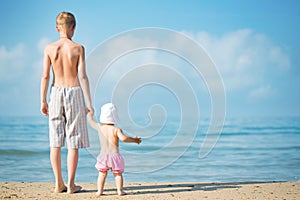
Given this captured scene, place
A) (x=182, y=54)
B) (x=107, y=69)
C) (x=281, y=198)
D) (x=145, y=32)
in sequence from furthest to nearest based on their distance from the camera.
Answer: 1. (x=182, y=54)
2. (x=145, y=32)
3. (x=107, y=69)
4. (x=281, y=198)

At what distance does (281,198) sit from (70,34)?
2.73 metres

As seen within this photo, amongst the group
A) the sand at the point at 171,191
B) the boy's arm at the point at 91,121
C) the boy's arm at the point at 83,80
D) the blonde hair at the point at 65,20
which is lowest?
the sand at the point at 171,191

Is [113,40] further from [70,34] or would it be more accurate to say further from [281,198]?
[281,198]

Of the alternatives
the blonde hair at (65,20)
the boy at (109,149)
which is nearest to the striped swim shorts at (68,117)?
the boy at (109,149)

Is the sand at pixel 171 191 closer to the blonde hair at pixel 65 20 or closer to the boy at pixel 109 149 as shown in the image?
the boy at pixel 109 149

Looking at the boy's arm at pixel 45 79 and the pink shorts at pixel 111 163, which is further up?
the boy's arm at pixel 45 79

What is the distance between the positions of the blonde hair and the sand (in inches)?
68.5

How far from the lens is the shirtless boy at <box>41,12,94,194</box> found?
14.7 feet

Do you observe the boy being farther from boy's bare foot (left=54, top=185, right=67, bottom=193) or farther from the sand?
boy's bare foot (left=54, top=185, right=67, bottom=193)

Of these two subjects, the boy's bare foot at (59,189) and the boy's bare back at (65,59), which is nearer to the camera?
the boy's bare back at (65,59)

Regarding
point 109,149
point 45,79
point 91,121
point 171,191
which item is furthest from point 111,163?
point 45,79

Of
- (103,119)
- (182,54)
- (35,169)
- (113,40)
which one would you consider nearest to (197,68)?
(182,54)

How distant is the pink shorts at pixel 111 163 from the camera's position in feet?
14.5

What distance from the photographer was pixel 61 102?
448cm
